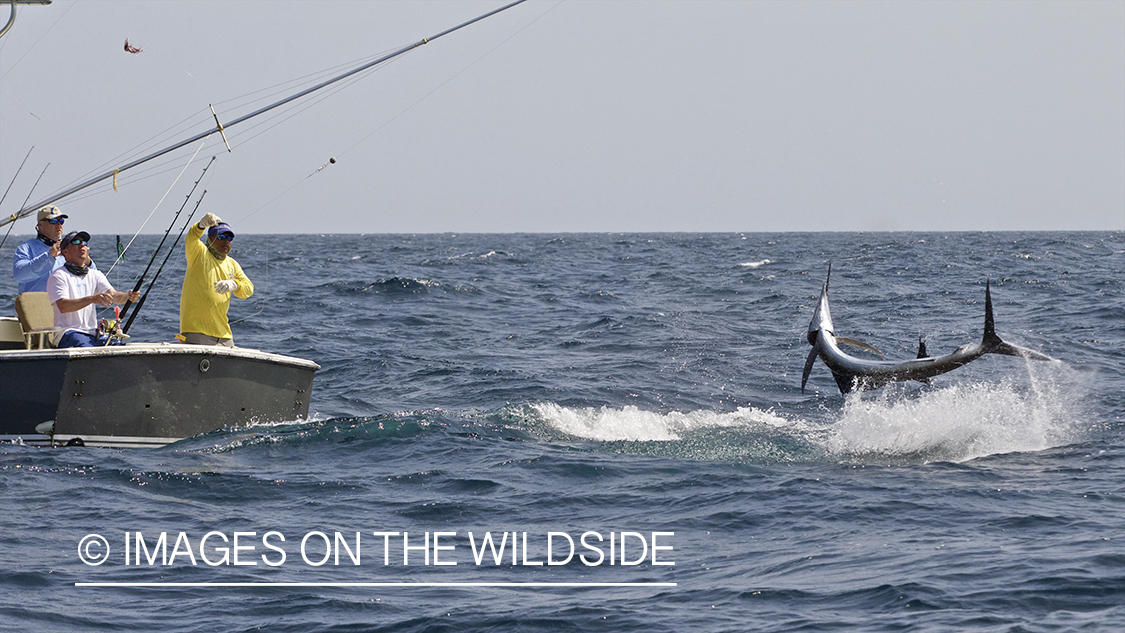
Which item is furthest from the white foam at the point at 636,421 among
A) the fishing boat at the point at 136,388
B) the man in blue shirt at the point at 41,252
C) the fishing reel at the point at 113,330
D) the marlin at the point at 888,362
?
the man in blue shirt at the point at 41,252

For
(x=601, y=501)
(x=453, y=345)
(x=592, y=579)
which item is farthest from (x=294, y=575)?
(x=453, y=345)

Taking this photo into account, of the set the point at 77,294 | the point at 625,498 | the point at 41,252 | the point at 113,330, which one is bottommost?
the point at 625,498

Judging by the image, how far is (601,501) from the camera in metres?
8.56

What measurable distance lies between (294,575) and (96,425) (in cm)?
411

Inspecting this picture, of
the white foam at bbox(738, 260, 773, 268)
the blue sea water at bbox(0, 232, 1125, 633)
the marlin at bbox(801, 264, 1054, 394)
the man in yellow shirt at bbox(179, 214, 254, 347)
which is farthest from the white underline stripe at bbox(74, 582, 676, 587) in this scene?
the white foam at bbox(738, 260, 773, 268)

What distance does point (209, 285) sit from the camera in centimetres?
1066

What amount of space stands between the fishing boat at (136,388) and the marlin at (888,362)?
435 cm

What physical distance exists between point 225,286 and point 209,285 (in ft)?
0.69

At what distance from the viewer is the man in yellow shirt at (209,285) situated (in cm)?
1049

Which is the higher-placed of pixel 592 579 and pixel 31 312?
pixel 31 312

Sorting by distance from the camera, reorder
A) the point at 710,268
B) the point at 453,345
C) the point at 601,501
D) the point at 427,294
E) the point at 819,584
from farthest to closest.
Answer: the point at 710,268 < the point at 427,294 < the point at 453,345 < the point at 601,501 < the point at 819,584

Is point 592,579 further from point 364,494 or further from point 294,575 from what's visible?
point 364,494
